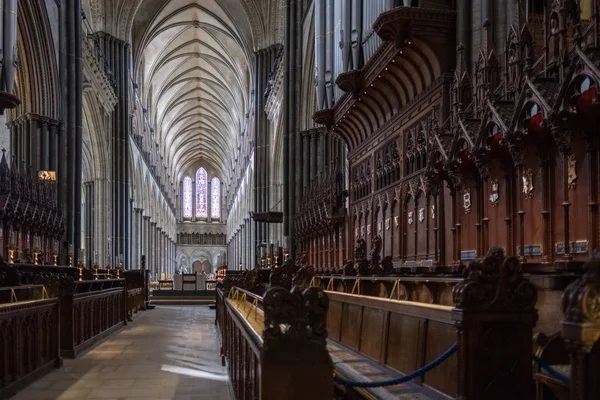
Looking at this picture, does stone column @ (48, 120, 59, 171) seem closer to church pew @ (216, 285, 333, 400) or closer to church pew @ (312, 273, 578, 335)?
church pew @ (312, 273, 578, 335)

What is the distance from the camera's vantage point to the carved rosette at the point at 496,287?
316cm

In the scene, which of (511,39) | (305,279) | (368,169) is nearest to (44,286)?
(305,279)

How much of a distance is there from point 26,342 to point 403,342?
4.44 m

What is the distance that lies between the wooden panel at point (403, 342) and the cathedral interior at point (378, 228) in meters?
0.03

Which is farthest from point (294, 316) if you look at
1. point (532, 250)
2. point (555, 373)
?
point (532, 250)

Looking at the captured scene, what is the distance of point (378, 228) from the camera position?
41.7 ft

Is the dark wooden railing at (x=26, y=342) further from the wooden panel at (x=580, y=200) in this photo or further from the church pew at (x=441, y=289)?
the wooden panel at (x=580, y=200)

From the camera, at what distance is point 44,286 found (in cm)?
844

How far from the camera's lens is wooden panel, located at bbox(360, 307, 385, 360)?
17.3ft

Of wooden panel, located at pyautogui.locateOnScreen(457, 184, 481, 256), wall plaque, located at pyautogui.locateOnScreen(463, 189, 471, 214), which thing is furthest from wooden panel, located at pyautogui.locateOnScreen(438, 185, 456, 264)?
wall plaque, located at pyautogui.locateOnScreen(463, 189, 471, 214)

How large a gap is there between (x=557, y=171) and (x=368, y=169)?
7.64m

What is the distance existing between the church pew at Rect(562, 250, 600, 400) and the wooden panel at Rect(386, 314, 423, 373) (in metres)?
2.29

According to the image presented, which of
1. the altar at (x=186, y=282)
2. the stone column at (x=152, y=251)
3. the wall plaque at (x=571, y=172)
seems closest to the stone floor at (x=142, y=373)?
the wall plaque at (x=571, y=172)

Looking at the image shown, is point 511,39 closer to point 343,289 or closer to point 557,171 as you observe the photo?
point 557,171
